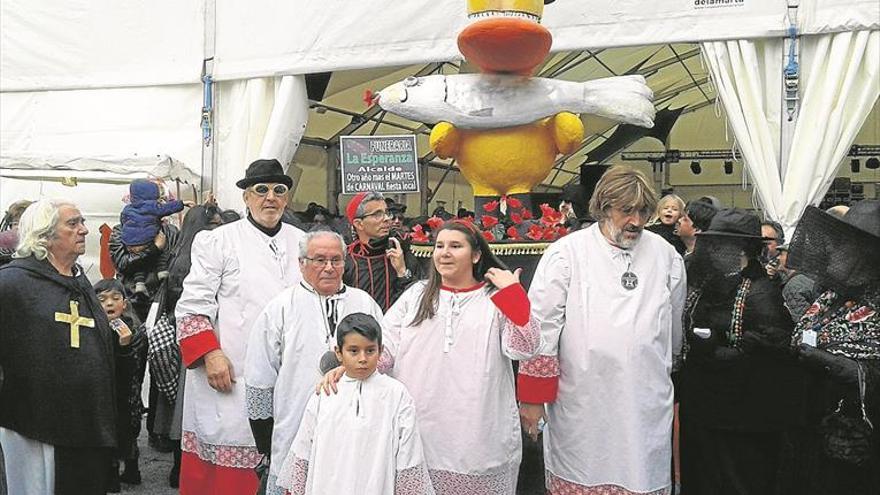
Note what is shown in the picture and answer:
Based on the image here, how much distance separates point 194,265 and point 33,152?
530cm

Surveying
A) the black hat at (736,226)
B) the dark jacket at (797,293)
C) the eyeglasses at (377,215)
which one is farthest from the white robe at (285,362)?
the dark jacket at (797,293)

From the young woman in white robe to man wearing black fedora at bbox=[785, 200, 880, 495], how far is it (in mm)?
1121

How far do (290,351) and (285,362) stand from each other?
0.15 feet

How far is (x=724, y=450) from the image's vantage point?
3785 millimetres

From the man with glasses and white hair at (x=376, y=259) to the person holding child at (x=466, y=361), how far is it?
1207 mm

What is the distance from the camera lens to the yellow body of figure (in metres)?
5.16

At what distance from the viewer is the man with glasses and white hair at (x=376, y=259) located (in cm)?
456

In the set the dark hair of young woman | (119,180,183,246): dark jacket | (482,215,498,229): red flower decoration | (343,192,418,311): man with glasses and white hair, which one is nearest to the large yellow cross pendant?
(343,192,418,311): man with glasses and white hair

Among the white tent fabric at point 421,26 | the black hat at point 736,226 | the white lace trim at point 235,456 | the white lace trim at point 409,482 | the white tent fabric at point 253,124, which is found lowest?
the white lace trim at point 235,456

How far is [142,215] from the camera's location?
6234 mm

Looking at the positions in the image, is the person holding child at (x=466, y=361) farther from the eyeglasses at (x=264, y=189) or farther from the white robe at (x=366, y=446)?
the eyeglasses at (x=264, y=189)

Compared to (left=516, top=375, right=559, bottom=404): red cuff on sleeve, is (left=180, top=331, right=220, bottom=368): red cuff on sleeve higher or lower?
higher

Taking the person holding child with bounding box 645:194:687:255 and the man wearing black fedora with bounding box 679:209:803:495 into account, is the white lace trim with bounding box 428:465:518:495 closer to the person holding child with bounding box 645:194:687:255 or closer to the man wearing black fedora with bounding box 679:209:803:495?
the man wearing black fedora with bounding box 679:209:803:495

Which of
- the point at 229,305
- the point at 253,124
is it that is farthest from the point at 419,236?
the point at 253,124
